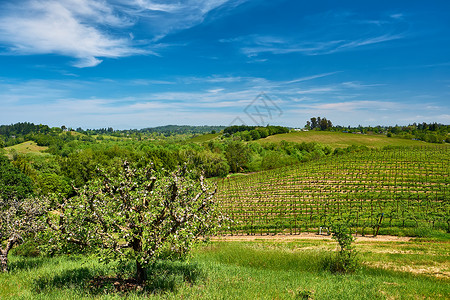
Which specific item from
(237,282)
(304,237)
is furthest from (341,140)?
(237,282)

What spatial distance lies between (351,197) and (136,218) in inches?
1989

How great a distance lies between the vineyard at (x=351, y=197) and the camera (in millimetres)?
35844

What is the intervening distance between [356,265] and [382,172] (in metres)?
61.3

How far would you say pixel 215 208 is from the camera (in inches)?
459

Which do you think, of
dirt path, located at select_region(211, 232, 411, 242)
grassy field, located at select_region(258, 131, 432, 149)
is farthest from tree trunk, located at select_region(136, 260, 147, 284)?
grassy field, located at select_region(258, 131, 432, 149)

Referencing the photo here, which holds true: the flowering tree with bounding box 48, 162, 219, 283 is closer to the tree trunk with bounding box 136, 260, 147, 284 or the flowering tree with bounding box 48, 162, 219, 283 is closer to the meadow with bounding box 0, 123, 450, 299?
the tree trunk with bounding box 136, 260, 147, 284

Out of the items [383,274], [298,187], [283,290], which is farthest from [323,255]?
[298,187]

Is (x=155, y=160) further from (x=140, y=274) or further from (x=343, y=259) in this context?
(x=140, y=274)

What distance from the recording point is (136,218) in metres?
9.78

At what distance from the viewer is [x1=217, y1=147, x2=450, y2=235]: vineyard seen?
3584cm

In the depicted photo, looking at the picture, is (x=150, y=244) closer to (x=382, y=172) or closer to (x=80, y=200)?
(x=80, y=200)

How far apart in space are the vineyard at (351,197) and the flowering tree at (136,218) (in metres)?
9.43

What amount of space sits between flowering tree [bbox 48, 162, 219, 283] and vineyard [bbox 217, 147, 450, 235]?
9.43 metres

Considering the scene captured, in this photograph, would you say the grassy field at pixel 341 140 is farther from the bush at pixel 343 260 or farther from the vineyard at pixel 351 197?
the bush at pixel 343 260
